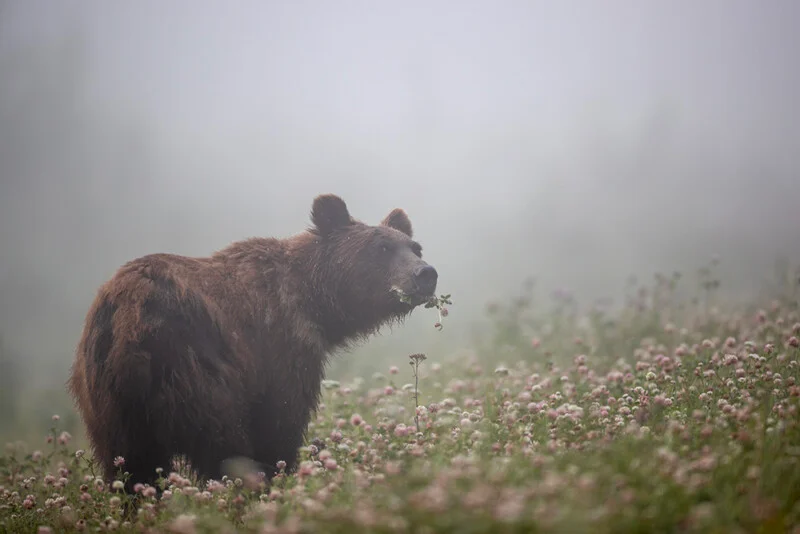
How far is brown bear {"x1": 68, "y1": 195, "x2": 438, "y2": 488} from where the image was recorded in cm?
495

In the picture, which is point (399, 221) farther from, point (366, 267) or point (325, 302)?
point (325, 302)

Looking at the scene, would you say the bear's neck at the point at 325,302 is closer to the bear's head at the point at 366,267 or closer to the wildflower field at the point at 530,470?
the bear's head at the point at 366,267

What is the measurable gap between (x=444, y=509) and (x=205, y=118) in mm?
62894

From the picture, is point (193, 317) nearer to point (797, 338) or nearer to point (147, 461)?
point (147, 461)

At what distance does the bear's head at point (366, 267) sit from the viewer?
22.6 feet

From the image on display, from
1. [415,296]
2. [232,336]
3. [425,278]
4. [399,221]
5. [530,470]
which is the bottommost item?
[530,470]

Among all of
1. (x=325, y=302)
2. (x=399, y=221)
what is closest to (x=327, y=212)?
(x=325, y=302)

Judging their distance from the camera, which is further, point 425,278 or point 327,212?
point 327,212

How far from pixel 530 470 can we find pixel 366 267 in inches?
148

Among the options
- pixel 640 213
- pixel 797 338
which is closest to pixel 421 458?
pixel 797 338

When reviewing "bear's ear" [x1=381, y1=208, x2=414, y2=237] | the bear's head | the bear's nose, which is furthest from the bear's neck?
"bear's ear" [x1=381, y1=208, x2=414, y2=237]

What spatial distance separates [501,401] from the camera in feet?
21.5

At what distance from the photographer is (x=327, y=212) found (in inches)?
287

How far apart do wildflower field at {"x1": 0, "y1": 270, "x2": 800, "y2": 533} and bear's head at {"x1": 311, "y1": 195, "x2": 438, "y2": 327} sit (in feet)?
3.01
